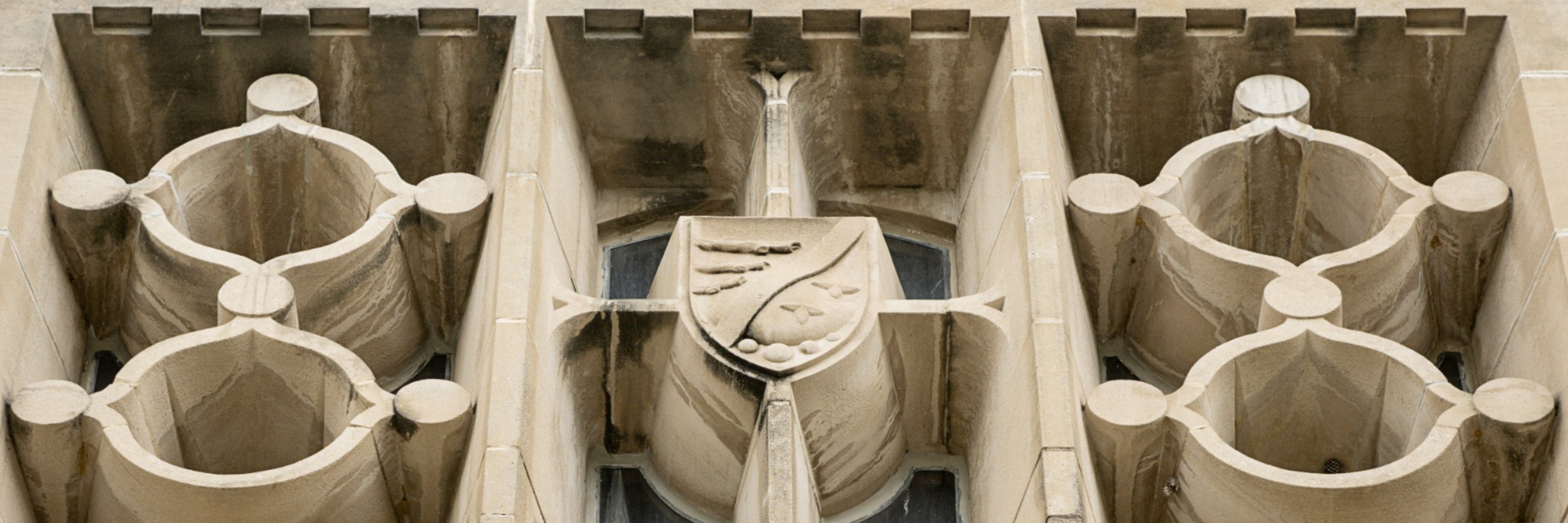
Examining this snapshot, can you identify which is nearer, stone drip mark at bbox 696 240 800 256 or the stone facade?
the stone facade

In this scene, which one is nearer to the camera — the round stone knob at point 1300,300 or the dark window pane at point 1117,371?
the round stone knob at point 1300,300

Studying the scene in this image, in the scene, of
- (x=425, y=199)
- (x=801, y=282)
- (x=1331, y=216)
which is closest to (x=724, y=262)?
(x=801, y=282)

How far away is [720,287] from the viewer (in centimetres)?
1039

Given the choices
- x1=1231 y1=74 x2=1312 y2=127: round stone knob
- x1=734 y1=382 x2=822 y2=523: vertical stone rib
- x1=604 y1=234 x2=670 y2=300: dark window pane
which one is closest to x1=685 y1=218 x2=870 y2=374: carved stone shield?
x1=734 y1=382 x2=822 y2=523: vertical stone rib

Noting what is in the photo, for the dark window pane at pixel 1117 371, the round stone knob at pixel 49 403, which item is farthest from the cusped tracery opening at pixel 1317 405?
the round stone knob at pixel 49 403

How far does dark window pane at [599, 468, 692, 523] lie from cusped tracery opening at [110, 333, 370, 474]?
92cm

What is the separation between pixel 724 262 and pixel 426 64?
1739 mm

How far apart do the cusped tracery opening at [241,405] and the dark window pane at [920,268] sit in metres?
2.24

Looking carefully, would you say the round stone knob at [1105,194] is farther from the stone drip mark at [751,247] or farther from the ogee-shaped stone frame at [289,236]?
the ogee-shaped stone frame at [289,236]

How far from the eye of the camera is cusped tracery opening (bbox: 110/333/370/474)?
10.3 meters

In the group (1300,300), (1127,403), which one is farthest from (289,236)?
(1300,300)

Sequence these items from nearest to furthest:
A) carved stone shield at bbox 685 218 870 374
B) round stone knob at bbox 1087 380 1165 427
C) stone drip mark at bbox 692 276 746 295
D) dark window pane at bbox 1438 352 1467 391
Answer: round stone knob at bbox 1087 380 1165 427
carved stone shield at bbox 685 218 870 374
stone drip mark at bbox 692 276 746 295
dark window pane at bbox 1438 352 1467 391

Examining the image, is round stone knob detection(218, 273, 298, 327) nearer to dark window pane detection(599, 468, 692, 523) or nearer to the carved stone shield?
dark window pane detection(599, 468, 692, 523)

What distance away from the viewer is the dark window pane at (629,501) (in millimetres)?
10641
